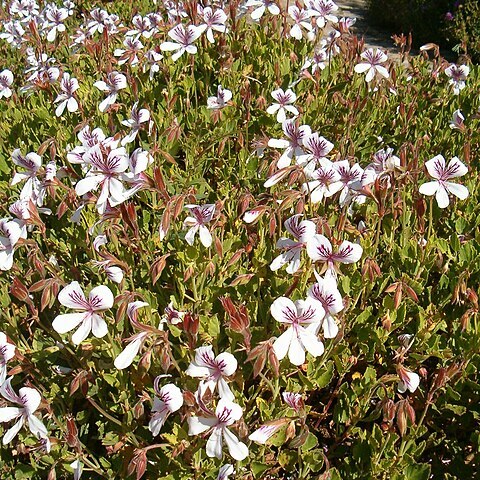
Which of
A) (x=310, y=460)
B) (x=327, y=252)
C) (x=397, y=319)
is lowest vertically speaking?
(x=310, y=460)

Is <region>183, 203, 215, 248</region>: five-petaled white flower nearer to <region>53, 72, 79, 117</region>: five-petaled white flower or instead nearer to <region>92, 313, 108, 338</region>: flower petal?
Result: <region>92, 313, 108, 338</region>: flower petal

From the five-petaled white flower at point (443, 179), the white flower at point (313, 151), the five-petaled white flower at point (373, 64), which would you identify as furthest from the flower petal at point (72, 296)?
the five-petaled white flower at point (373, 64)

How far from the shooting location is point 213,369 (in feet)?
5.50

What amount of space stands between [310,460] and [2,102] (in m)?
3.01

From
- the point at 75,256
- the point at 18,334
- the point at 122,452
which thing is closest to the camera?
the point at 122,452

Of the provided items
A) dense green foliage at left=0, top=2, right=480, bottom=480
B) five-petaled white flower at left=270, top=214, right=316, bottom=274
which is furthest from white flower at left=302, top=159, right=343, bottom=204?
five-petaled white flower at left=270, top=214, right=316, bottom=274

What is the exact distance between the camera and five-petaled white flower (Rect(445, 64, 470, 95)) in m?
3.48

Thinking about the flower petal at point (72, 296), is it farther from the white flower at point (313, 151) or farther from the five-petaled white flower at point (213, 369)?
the white flower at point (313, 151)

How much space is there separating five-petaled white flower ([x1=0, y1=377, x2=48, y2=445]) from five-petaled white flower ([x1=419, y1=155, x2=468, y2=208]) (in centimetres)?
140

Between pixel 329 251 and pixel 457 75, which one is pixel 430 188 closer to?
pixel 329 251

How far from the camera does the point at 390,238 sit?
8.11ft

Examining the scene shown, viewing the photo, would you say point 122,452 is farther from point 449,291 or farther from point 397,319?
point 449,291

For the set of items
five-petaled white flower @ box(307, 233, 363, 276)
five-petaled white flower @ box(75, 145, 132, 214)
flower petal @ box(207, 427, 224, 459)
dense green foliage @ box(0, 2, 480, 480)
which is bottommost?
dense green foliage @ box(0, 2, 480, 480)

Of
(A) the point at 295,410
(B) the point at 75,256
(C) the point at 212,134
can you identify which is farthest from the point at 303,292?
(C) the point at 212,134
